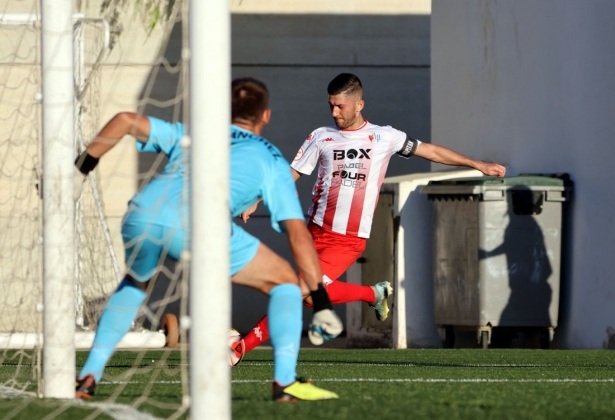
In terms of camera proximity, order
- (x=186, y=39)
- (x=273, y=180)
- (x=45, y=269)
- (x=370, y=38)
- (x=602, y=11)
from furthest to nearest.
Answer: (x=370, y=38) → (x=602, y=11) → (x=45, y=269) → (x=273, y=180) → (x=186, y=39)

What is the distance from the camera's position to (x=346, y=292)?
8.16m

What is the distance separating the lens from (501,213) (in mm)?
11469

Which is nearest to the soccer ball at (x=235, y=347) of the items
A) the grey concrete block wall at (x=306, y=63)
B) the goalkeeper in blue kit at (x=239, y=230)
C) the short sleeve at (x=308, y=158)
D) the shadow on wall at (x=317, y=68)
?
the short sleeve at (x=308, y=158)

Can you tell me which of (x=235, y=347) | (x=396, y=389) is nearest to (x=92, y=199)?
(x=235, y=347)

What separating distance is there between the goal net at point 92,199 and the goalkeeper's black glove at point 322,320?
1.95 ft

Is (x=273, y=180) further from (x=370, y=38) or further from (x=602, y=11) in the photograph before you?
(x=370, y=38)

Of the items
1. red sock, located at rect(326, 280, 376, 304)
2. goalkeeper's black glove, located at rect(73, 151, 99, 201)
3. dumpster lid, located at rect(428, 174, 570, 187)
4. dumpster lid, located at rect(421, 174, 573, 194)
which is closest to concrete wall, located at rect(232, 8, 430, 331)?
dumpster lid, located at rect(421, 174, 573, 194)

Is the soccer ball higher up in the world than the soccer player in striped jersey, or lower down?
lower down

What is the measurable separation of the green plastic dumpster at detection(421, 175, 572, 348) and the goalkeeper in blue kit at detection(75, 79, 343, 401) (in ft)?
21.3

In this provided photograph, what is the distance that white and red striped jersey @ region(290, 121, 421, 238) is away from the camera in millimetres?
8086

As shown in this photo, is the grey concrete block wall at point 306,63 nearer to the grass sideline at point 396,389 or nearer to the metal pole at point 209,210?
the grass sideline at point 396,389

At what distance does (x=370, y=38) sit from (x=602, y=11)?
17.6 ft

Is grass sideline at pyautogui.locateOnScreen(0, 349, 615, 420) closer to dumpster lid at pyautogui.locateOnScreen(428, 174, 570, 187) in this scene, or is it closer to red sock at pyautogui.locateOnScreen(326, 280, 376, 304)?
red sock at pyautogui.locateOnScreen(326, 280, 376, 304)


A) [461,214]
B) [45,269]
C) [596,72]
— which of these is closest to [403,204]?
[461,214]
